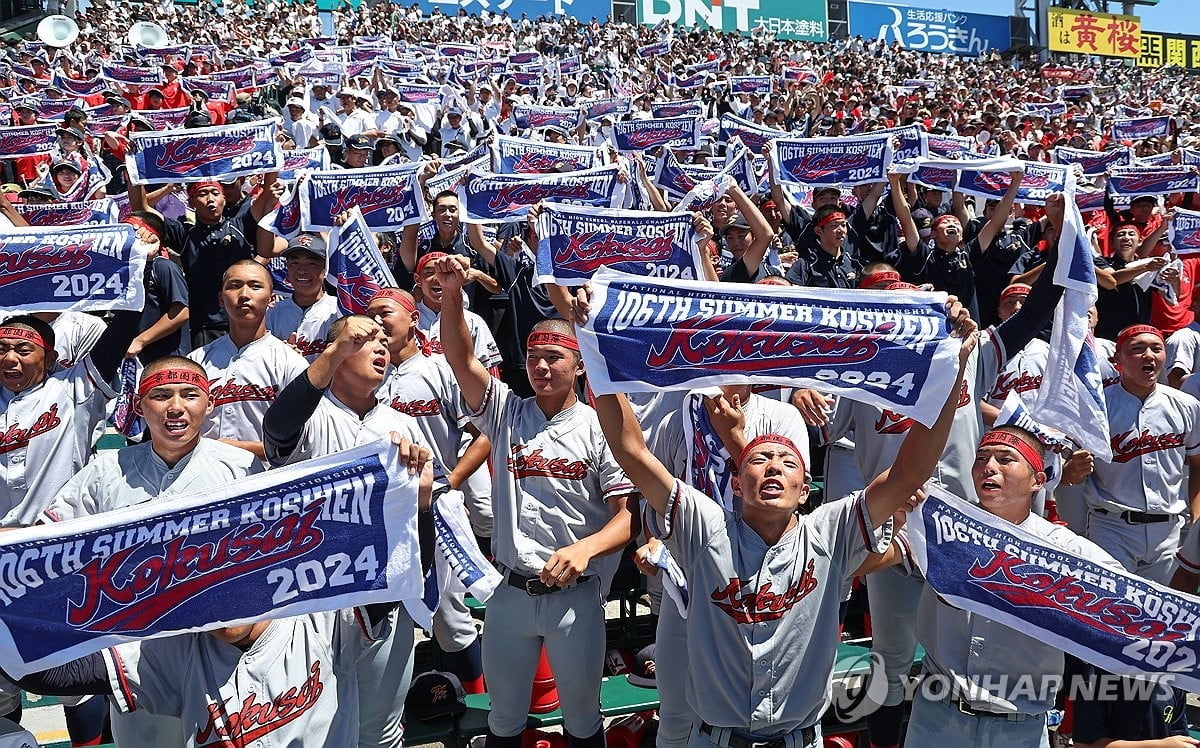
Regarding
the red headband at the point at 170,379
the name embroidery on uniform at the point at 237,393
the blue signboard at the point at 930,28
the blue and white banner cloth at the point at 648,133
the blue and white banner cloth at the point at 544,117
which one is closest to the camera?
the red headband at the point at 170,379

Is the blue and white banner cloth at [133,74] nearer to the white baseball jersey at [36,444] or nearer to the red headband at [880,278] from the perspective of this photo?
the white baseball jersey at [36,444]

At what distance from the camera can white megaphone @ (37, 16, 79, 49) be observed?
26.0m

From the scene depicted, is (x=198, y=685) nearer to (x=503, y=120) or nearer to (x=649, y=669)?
(x=649, y=669)

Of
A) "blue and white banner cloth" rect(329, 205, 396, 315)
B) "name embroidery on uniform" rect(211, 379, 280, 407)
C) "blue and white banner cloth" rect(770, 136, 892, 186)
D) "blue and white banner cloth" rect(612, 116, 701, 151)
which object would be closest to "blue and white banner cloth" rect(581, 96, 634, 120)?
"blue and white banner cloth" rect(612, 116, 701, 151)

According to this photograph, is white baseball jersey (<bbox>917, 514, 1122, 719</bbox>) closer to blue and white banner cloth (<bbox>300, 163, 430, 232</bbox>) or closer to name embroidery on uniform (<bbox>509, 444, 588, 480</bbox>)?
name embroidery on uniform (<bbox>509, 444, 588, 480</bbox>)

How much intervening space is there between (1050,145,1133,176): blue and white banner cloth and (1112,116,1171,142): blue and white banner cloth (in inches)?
235

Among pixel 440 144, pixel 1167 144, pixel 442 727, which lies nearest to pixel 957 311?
pixel 442 727

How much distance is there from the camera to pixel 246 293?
18.7ft

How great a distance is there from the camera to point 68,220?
27.6 ft

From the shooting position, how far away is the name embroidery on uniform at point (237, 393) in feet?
18.5

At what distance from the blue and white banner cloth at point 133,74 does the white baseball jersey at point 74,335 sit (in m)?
15.7

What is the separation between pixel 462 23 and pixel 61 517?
33.2 m

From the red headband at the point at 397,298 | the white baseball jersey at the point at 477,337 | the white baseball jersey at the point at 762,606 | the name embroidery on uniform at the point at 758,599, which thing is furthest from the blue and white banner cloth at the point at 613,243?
the name embroidery on uniform at the point at 758,599

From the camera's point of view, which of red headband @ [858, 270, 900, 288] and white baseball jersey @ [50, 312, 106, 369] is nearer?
white baseball jersey @ [50, 312, 106, 369]
